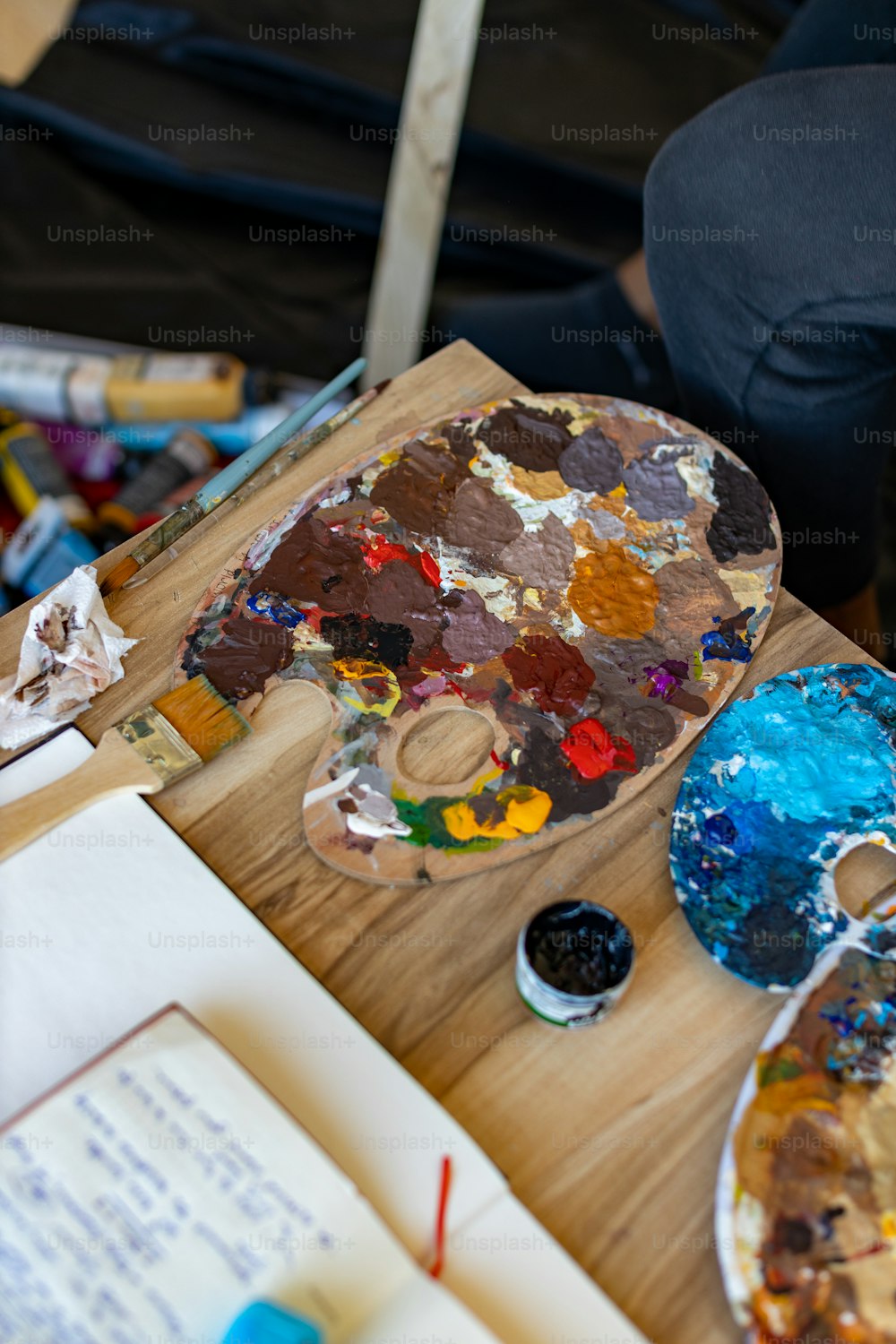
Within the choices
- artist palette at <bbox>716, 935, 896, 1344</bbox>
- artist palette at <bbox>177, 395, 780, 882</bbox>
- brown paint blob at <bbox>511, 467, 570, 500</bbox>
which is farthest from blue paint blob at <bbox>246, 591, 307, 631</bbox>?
artist palette at <bbox>716, 935, 896, 1344</bbox>

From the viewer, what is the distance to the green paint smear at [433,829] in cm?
72

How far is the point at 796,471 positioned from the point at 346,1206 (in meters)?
0.83

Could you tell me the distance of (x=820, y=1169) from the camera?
1.97 ft

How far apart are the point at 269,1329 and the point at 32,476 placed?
3.87 feet

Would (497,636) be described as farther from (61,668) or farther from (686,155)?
(686,155)

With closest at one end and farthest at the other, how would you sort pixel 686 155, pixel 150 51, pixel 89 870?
pixel 89 870 < pixel 686 155 < pixel 150 51

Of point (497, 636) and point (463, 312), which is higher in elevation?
point (497, 636)

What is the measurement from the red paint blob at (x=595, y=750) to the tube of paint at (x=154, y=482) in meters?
0.84

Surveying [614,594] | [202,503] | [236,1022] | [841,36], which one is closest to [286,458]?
[202,503]

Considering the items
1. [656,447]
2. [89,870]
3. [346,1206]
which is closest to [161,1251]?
[346,1206]

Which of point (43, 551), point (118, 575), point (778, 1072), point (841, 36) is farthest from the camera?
point (43, 551)

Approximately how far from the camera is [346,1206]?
568 millimetres

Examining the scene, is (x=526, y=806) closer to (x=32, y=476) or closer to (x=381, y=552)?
(x=381, y=552)

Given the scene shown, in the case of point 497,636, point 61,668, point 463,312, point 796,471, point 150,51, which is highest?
point 150,51
